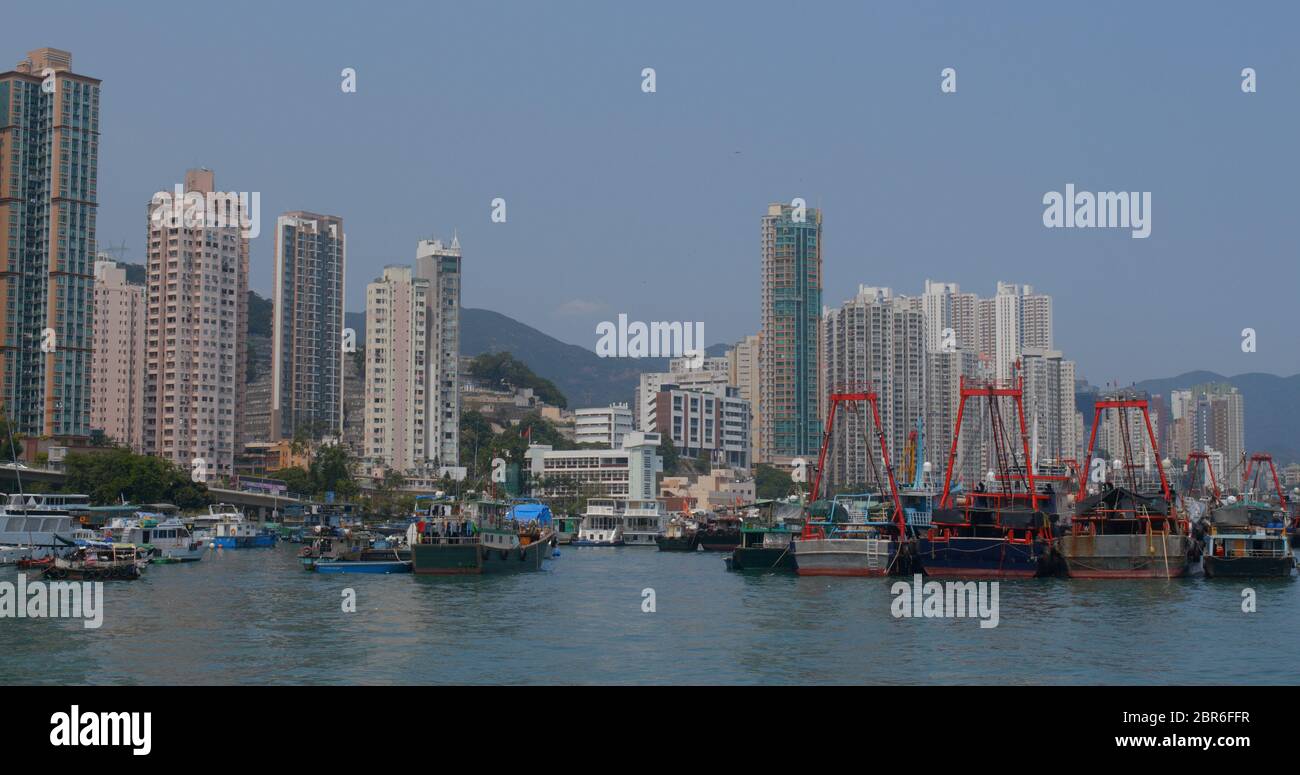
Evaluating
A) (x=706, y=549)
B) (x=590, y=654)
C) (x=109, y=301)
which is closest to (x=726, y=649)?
(x=590, y=654)

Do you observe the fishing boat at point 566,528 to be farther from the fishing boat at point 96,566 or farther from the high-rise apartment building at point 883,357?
the fishing boat at point 96,566

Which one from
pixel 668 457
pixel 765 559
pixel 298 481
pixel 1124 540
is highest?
pixel 668 457

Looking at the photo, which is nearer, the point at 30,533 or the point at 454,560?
the point at 454,560

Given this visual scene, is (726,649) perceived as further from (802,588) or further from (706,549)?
(706,549)

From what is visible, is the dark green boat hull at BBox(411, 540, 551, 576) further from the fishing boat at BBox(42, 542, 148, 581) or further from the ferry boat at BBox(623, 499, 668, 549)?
the ferry boat at BBox(623, 499, 668, 549)

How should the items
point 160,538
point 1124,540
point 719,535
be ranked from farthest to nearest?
point 719,535, point 160,538, point 1124,540

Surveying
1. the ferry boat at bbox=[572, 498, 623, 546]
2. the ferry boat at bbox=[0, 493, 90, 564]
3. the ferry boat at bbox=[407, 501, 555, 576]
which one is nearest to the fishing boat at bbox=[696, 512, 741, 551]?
the ferry boat at bbox=[572, 498, 623, 546]
